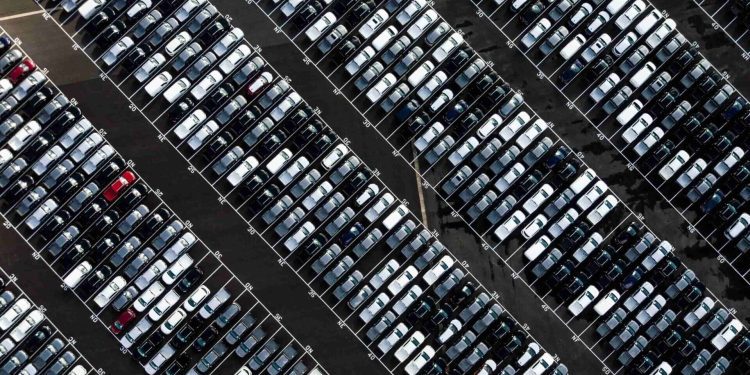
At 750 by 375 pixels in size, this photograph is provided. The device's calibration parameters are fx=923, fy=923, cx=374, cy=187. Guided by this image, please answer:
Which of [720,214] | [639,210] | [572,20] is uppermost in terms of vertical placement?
[572,20]

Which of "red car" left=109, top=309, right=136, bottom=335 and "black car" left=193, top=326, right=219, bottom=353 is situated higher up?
"red car" left=109, top=309, right=136, bottom=335

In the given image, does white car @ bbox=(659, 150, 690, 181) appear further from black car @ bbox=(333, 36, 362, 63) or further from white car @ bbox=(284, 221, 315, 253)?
white car @ bbox=(284, 221, 315, 253)

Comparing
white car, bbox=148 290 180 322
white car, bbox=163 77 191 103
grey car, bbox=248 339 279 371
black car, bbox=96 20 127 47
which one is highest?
black car, bbox=96 20 127 47

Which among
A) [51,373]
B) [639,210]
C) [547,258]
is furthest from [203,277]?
[639,210]

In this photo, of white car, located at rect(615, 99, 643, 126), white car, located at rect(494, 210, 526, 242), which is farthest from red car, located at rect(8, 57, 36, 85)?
white car, located at rect(615, 99, 643, 126)

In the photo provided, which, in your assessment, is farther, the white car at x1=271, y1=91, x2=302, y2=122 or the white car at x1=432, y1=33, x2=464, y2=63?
the white car at x1=432, y1=33, x2=464, y2=63

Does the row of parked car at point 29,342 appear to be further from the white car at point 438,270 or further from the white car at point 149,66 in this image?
the white car at point 438,270

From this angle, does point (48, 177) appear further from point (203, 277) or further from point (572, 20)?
point (572, 20)
